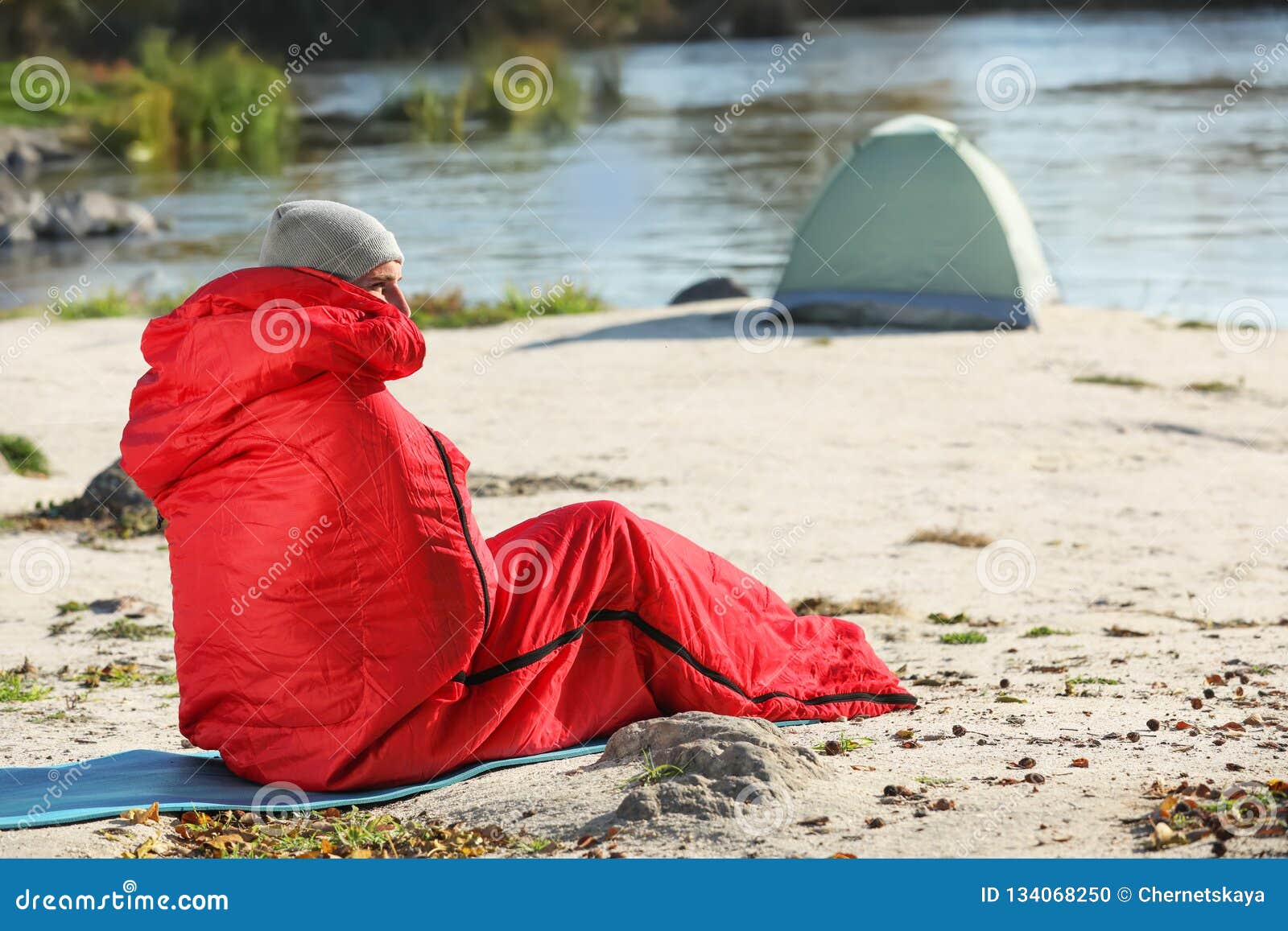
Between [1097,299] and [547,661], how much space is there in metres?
11.2

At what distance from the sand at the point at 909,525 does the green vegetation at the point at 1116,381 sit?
5.5 inches

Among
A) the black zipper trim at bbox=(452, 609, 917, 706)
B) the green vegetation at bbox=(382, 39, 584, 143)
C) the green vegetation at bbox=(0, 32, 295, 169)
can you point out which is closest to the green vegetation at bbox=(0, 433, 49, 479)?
the black zipper trim at bbox=(452, 609, 917, 706)

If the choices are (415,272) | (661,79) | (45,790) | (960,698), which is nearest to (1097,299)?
(415,272)

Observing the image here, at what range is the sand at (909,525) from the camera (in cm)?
342

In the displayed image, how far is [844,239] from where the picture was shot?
12672mm

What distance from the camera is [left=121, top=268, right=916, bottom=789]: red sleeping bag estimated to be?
345cm

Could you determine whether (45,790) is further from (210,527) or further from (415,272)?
(415,272)

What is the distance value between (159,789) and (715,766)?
4.51ft

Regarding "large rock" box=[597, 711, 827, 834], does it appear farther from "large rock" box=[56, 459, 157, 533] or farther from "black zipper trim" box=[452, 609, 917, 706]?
"large rock" box=[56, 459, 157, 533]


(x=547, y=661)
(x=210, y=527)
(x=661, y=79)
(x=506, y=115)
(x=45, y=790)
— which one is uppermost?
(x=661, y=79)

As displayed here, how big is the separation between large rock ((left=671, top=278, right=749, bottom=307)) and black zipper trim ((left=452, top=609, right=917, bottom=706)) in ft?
32.1

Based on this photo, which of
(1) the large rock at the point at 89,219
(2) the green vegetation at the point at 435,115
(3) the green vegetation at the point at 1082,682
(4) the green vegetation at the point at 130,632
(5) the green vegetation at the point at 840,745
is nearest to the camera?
(5) the green vegetation at the point at 840,745

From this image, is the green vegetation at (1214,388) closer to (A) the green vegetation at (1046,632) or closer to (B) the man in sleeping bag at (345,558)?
(A) the green vegetation at (1046,632)

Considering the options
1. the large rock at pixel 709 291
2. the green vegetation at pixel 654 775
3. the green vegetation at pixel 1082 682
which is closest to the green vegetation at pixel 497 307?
the large rock at pixel 709 291
